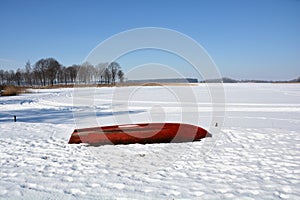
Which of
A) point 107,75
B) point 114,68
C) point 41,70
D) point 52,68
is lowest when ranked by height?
point 107,75

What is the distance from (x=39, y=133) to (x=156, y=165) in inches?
168

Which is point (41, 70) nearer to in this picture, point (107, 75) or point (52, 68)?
point (52, 68)

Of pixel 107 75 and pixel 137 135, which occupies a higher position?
pixel 107 75

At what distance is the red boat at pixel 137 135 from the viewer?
5555 millimetres

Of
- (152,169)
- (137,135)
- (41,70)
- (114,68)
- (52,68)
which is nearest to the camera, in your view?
(152,169)

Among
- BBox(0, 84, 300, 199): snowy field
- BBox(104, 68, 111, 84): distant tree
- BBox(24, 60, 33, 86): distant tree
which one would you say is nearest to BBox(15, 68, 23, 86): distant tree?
BBox(24, 60, 33, 86): distant tree

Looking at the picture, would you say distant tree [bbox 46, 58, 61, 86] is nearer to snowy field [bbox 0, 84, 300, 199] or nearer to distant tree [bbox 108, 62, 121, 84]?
distant tree [bbox 108, 62, 121, 84]

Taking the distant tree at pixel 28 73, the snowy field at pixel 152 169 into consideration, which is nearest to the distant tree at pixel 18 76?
the distant tree at pixel 28 73

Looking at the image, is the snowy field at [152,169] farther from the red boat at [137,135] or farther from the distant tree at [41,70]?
the distant tree at [41,70]

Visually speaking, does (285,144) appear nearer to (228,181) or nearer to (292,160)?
(292,160)

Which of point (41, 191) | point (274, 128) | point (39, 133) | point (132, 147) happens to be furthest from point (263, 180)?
point (39, 133)

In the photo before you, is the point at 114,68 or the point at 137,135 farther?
the point at 114,68

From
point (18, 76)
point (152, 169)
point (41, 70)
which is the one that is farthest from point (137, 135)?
point (18, 76)

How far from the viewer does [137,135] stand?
5777 millimetres
